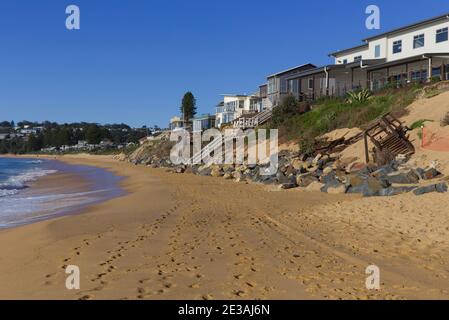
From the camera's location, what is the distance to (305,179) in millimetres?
17375

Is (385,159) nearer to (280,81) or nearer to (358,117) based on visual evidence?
(358,117)

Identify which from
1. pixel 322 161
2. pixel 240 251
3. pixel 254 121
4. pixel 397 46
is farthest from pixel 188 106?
pixel 240 251

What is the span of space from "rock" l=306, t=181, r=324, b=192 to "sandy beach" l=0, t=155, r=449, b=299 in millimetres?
2527

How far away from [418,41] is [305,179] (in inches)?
909

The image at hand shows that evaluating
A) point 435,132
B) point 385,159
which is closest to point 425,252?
point 385,159

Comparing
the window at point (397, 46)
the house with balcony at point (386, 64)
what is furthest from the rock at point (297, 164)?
the window at point (397, 46)

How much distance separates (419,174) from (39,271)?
40.5 ft

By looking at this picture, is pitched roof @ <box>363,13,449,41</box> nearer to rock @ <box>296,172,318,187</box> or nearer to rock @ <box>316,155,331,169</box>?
rock @ <box>316,155,331,169</box>

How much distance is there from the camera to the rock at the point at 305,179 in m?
17.1

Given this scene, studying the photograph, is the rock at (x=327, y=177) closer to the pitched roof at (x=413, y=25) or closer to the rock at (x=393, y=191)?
the rock at (x=393, y=191)

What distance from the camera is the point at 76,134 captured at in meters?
164

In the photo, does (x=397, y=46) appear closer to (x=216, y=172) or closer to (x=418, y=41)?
(x=418, y=41)

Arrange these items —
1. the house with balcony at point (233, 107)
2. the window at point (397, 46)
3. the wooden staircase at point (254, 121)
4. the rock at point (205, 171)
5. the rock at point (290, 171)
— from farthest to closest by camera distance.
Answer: the house with balcony at point (233, 107)
the wooden staircase at point (254, 121)
the window at point (397, 46)
the rock at point (205, 171)
the rock at point (290, 171)

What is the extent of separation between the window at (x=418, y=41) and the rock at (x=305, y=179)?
22.1 metres
